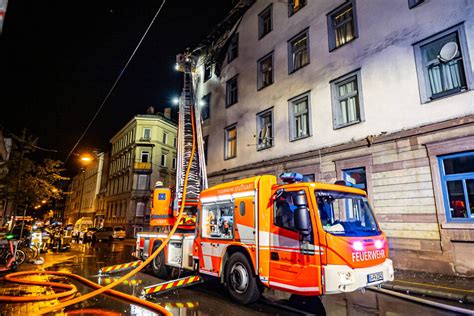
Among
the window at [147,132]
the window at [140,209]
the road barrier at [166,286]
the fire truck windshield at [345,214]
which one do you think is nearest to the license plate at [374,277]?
the fire truck windshield at [345,214]

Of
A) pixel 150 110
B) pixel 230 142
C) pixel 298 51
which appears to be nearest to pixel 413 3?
pixel 298 51

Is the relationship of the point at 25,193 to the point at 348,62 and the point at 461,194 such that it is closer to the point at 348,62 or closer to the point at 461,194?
the point at 348,62

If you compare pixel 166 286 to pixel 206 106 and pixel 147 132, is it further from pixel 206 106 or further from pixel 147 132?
pixel 147 132

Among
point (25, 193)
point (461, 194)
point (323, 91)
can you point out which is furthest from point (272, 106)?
point (25, 193)

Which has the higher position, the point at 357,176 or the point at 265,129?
the point at 265,129

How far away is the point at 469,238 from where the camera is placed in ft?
27.5

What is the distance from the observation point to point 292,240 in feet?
18.3

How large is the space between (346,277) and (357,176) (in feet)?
24.5

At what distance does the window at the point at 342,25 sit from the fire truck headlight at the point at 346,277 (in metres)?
11.0

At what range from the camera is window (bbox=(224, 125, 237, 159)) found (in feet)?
61.7

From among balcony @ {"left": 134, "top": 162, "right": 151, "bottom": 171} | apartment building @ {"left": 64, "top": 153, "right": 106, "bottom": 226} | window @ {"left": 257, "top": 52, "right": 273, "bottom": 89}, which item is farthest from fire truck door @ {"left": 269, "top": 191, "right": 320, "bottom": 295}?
apartment building @ {"left": 64, "top": 153, "right": 106, "bottom": 226}

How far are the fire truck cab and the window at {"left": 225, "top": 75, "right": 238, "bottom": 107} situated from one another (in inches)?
514

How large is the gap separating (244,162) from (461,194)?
10.7m

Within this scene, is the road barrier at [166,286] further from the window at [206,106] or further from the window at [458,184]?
the window at [206,106]
